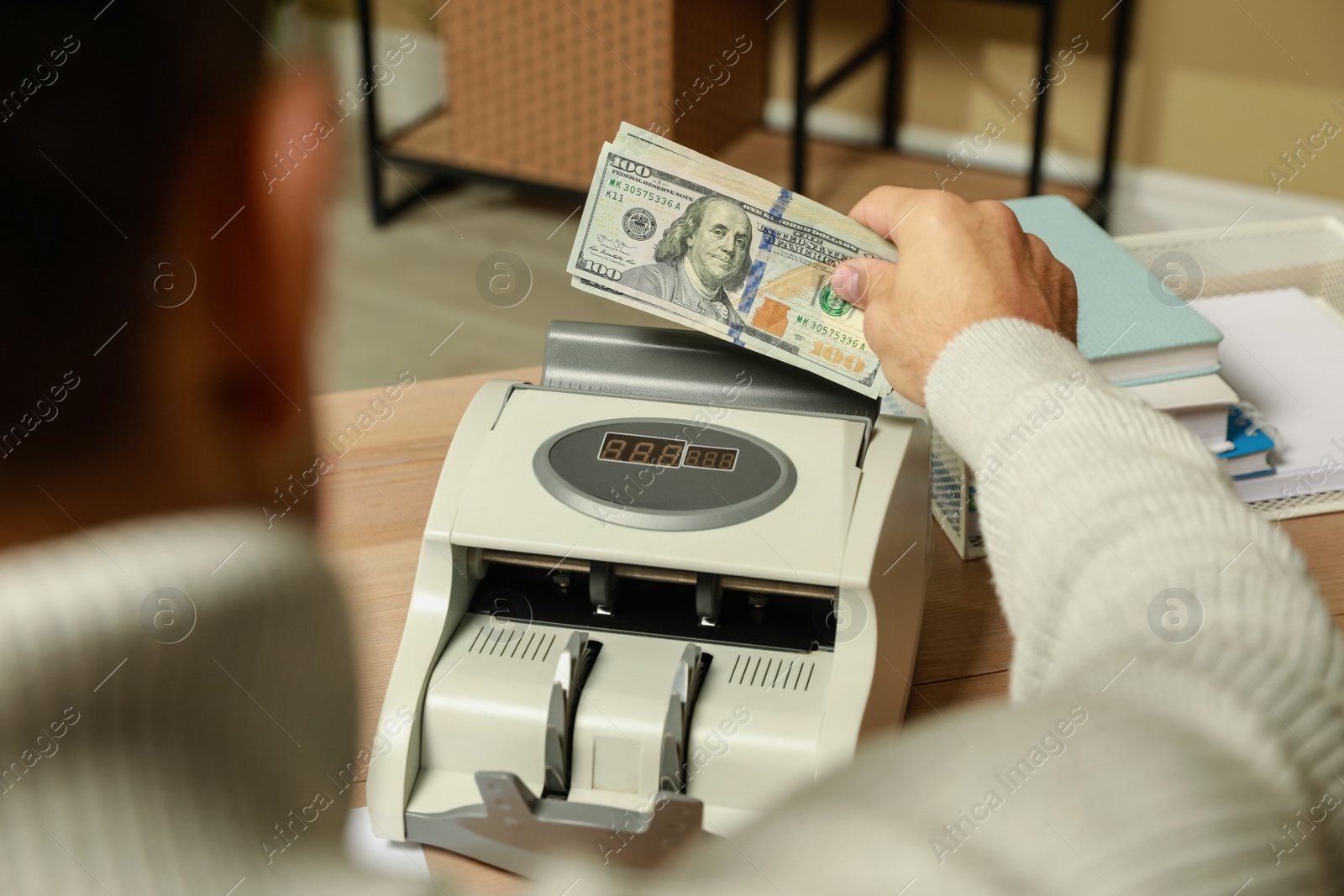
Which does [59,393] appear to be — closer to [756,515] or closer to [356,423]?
[756,515]

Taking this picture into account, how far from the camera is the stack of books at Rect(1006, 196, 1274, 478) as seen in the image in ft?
3.89

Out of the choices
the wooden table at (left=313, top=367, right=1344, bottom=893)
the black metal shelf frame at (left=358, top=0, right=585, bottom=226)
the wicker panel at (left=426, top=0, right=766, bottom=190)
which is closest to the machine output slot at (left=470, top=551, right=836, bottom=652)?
the wooden table at (left=313, top=367, right=1344, bottom=893)

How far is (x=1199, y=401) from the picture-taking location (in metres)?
1.18

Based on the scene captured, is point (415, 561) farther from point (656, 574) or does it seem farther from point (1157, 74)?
point (1157, 74)

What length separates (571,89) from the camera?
326cm

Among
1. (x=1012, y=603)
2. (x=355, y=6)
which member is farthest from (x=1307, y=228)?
(x=355, y=6)

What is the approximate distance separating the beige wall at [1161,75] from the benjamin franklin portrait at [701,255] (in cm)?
232

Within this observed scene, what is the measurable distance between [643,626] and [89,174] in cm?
79

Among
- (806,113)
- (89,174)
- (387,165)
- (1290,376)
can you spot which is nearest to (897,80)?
(806,113)

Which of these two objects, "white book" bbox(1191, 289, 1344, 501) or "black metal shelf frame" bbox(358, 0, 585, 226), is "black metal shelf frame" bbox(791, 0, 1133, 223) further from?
"white book" bbox(1191, 289, 1344, 501)

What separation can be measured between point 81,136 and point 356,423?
4.00 feet

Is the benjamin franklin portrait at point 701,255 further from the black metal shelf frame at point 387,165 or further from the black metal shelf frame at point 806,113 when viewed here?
the black metal shelf frame at point 387,165

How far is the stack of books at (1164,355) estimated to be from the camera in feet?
3.89

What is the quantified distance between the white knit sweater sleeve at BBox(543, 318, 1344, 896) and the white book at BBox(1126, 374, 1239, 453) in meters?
0.60
